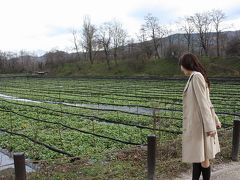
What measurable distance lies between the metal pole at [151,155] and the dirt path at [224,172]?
495mm

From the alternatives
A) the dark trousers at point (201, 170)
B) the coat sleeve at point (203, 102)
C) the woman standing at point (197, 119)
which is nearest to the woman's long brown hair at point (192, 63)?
the woman standing at point (197, 119)

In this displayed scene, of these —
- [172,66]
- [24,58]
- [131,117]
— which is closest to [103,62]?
[172,66]

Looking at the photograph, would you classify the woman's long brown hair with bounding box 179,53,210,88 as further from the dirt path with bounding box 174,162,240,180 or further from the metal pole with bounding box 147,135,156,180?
the dirt path with bounding box 174,162,240,180

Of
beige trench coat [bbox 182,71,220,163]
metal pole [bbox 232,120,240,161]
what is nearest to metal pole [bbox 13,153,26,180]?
beige trench coat [bbox 182,71,220,163]

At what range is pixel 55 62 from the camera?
2594 inches

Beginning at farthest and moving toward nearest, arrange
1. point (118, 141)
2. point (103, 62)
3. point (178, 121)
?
1. point (103, 62)
2. point (178, 121)
3. point (118, 141)

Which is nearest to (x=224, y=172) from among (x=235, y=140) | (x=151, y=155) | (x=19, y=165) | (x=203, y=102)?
(x=235, y=140)

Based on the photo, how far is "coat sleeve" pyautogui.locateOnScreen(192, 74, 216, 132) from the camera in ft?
12.2

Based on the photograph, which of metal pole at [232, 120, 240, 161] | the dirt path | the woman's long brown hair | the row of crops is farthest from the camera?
the row of crops

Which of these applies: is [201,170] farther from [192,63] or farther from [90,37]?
[90,37]

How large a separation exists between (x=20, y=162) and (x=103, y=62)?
54457 mm

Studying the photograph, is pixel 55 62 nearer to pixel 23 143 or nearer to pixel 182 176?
pixel 23 143

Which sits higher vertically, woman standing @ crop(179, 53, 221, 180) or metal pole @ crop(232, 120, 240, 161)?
woman standing @ crop(179, 53, 221, 180)

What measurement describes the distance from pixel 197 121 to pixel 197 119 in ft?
0.08
